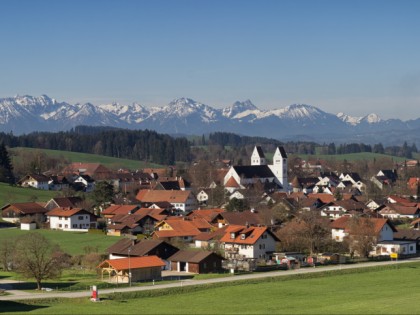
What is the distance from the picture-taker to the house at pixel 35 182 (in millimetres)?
104500

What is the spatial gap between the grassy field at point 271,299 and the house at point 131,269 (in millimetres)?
4844

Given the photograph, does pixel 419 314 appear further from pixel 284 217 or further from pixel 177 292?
pixel 284 217

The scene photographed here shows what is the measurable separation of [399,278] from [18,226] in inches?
1579

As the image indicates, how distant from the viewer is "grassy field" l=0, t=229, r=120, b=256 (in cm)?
5578

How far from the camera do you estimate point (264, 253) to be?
52875mm

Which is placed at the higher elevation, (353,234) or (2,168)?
(2,168)

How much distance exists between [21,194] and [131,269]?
52582mm

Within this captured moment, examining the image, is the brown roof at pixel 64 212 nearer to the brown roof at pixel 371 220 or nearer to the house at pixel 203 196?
the brown roof at pixel 371 220

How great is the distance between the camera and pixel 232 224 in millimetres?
63000

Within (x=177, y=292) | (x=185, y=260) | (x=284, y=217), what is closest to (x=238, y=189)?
(x=284, y=217)

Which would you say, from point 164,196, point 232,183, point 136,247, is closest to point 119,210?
point 164,196

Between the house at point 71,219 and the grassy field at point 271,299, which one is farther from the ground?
the house at point 71,219

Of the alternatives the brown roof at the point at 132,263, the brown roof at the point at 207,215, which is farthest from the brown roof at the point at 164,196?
the brown roof at the point at 132,263

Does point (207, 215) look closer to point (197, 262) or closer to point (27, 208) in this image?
point (27, 208)
